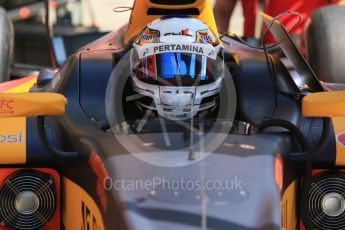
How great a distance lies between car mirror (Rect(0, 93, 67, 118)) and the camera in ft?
7.92

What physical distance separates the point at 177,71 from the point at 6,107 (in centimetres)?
63

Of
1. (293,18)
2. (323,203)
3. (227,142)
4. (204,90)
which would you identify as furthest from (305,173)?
(293,18)

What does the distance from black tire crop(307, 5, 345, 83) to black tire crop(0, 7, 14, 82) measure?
161cm

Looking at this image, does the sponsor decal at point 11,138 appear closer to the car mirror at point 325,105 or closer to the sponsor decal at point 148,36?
the sponsor decal at point 148,36

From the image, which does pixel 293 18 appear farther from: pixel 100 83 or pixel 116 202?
pixel 116 202

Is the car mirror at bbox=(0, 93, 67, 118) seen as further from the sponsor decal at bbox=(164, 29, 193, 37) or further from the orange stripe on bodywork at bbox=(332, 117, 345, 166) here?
the orange stripe on bodywork at bbox=(332, 117, 345, 166)

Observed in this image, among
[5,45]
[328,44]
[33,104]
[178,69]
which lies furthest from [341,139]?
[5,45]

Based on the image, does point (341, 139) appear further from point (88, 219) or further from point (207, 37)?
point (88, 219)

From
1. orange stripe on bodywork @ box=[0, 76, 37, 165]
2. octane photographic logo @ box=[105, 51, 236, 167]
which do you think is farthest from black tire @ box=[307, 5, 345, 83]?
orange stripe on bodywork @ box=[0, 76, 37, 165]

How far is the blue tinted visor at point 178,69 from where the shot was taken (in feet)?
9.00

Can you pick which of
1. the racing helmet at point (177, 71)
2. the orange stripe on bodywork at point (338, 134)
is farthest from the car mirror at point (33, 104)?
the orange stripe on bodywork at point (338, 134)

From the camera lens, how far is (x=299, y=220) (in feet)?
8.48

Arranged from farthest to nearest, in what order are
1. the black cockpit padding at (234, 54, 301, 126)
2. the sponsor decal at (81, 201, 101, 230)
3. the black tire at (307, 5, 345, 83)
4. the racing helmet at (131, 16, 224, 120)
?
1. the black tire at (307, 5, 345, 83)
2. the black cockpit padding at (234, 54, 301, 126)
3. the racing helmet at (131, 16, 224, 120)
4. the sponsor decal at (81, 201, 101, 230)

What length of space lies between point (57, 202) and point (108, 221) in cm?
40
